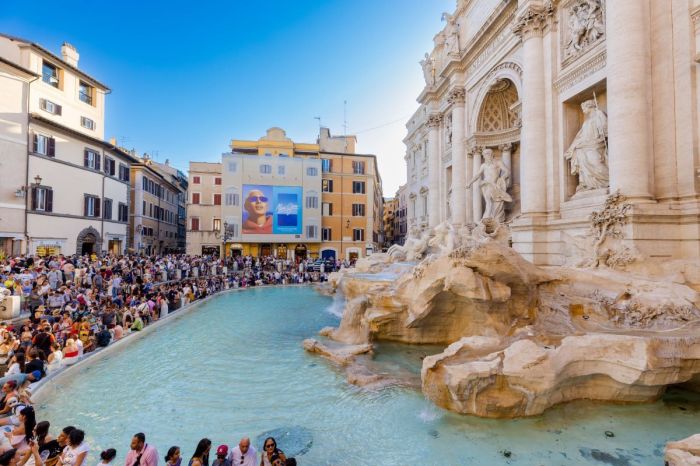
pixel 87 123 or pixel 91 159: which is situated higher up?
pixel 87 123

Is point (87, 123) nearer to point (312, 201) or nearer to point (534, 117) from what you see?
point (312, 201)

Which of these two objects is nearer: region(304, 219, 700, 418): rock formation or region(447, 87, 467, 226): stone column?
region(304, 219, 700, 418): rock formation

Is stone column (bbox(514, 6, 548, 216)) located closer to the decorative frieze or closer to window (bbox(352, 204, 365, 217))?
the decorative frieze

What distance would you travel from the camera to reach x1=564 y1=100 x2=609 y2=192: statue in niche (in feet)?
34.1

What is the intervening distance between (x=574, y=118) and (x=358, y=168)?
2617cm

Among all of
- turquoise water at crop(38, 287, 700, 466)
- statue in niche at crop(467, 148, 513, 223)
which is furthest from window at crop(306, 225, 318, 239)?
turquoise water at crop(38, 287, 700, 466)

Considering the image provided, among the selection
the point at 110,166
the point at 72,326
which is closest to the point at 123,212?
the point at 110,166

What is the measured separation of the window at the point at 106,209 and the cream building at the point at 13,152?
5.94 m

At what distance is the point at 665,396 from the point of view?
19.1 ft

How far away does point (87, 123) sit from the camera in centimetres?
2445

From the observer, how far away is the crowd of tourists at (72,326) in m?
3.91

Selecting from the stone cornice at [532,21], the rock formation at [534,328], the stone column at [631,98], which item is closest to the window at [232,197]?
the rock formation at [534,328]

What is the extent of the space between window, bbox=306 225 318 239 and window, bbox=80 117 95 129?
1850 cm

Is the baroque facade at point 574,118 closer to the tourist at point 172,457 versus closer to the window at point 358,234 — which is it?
the tourist at point 172,457
